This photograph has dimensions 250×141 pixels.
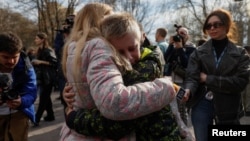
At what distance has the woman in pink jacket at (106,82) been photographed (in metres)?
1.81

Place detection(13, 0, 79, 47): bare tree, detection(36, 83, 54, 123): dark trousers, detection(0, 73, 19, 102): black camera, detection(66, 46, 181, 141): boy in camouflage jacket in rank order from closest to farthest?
detection(66, 46, 181, 141): boy in camouflage jacket → detection(0, 73, 19, 102): black camera → detection(36, 83, 54, 123): dark trousers → detection(13, 0, 79, 47): bare tree

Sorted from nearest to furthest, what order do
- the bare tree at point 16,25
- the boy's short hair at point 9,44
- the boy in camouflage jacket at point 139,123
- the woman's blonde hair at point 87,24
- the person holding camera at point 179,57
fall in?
the boy in camouflage jacket at point 139,123 → the woman's blonde hair at point 87,24 → the boy's short hair at point 9,44 → the person holding camera at point 179,57 → the bare tree at point 16,25

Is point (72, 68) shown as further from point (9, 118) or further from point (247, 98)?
point (247, 98)

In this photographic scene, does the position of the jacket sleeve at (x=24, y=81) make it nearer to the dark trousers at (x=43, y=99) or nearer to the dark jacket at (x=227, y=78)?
the dark jacket at (x=227, y=78)

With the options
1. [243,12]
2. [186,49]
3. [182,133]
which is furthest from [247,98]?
[243,12]

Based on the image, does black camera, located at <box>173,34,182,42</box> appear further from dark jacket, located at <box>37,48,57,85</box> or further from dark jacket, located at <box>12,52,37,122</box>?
dark jacket, located at <box>37,48,57,85</box>

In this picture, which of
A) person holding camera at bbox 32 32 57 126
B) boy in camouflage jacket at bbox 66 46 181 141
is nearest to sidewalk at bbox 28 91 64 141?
person holding camera at bbox 32 32 57 126

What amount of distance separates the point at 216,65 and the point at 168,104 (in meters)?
1.94

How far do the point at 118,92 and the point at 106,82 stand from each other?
7 centimetres

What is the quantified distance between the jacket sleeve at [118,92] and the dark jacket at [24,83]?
5.86ft

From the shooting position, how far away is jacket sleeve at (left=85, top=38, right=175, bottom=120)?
5.92 feet

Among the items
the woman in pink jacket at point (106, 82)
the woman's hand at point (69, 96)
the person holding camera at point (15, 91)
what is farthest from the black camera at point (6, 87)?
the woman in pink jacket at point (106, 82)

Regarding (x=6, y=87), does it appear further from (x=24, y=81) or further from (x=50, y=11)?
(x=50, y=11)

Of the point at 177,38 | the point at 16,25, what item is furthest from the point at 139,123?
the point at 16,25
